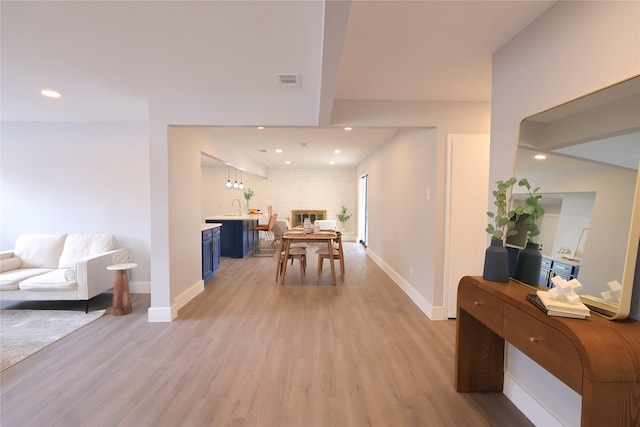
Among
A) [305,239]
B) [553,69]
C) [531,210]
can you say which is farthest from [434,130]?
[305,239]

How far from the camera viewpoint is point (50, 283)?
326cm

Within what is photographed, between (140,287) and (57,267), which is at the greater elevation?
(57,267)

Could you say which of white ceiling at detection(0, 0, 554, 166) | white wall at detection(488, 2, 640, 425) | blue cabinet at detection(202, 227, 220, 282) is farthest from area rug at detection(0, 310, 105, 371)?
white wall at detection(488, 2, 640, 425)

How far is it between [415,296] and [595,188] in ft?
8.67

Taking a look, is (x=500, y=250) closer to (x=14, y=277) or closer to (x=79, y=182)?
(x=14, y=277)

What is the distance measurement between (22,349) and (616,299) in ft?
13.7

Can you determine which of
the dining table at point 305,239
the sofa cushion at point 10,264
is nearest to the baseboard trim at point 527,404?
the dining table at point 305,239

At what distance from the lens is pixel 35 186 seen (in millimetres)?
4059

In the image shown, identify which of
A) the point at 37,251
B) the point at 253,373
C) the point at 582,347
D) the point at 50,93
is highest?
the point at 50,93

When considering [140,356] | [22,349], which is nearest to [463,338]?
[140,356]

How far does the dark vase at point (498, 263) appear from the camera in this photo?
5.79ft

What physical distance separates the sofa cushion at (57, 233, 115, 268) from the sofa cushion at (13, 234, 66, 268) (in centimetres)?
9

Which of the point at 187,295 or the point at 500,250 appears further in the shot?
the point at 187,295

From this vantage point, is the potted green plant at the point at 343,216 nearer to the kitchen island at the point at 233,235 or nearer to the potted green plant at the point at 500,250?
the kitchen island at the point at 233,235
